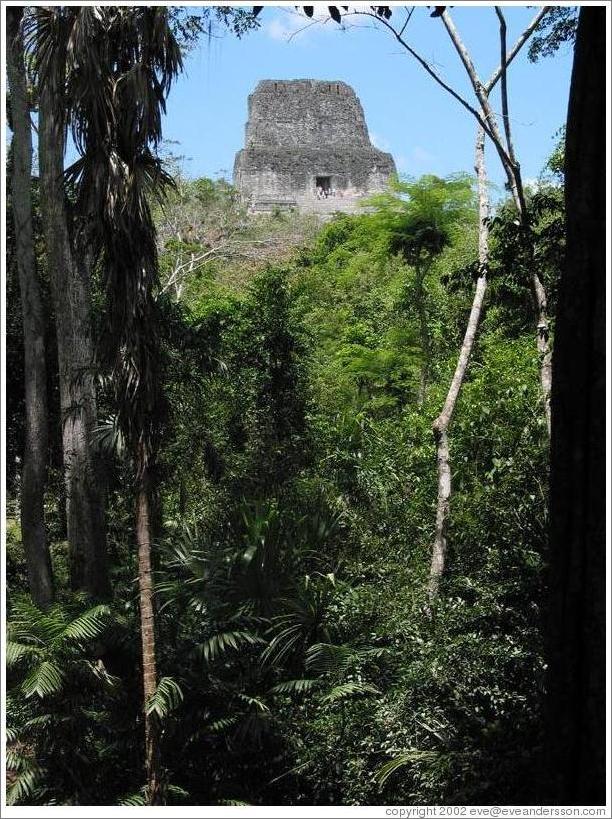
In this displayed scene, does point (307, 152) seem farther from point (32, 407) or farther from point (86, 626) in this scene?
point (86, 626)

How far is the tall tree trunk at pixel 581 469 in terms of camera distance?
9.30 ft

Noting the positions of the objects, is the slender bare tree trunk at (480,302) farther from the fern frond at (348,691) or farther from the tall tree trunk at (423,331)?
the tall tree trunk at (423,331)

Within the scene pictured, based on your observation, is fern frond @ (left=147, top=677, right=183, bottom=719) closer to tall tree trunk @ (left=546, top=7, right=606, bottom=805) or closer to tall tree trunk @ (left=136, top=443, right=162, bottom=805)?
tall tree trunk @ (left=136, top=443, right=162, bottom=805)

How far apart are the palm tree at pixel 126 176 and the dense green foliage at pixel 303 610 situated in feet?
2.14

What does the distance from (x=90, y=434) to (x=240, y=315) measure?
243cm

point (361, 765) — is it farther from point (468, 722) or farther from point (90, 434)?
point (90, 434)

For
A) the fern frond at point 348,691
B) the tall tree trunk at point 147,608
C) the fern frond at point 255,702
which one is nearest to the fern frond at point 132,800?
the tall tree trunk at point 147,608

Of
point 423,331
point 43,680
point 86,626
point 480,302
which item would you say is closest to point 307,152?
point 423,331

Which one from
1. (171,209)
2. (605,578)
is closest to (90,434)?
(605,578)

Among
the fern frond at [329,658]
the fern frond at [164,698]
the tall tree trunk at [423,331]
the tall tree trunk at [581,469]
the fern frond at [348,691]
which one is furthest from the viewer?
the tall tree trunk at [423,331]

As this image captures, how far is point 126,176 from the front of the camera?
213 inches

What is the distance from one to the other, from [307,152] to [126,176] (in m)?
24.4

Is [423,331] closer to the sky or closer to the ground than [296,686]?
closer to the sky

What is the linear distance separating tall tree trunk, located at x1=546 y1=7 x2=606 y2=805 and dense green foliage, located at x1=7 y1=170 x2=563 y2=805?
2.26 meters
